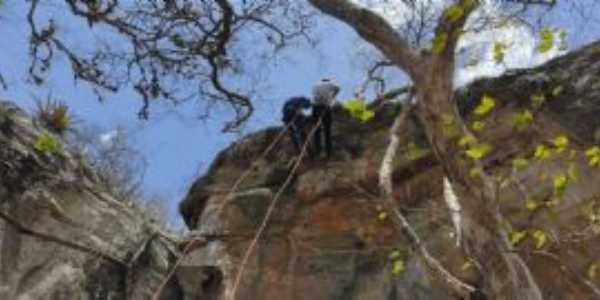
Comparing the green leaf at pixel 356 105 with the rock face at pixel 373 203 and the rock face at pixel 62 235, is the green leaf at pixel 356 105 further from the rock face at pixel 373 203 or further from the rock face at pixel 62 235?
the rock face at pixel 62 235

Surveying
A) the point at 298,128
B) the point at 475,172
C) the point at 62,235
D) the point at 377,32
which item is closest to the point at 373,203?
the point at 298,128

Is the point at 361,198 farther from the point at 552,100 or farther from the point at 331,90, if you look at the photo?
the point at 552,100

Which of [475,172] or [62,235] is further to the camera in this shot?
[62,235]

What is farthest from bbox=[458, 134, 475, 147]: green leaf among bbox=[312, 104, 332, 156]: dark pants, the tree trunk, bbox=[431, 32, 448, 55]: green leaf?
bbox=[312, 104, 332, 156]: dark pants

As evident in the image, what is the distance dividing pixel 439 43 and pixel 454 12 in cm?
25

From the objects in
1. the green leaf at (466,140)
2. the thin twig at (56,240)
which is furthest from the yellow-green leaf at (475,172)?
the thin twig at (56,240)

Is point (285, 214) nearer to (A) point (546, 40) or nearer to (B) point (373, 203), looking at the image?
(B) point (373, 203)

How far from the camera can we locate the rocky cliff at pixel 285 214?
11.0m

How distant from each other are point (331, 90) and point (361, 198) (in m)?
1.35

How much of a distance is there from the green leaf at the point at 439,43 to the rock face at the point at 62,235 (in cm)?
710

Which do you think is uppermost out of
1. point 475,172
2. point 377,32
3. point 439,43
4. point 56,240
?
point 56,240

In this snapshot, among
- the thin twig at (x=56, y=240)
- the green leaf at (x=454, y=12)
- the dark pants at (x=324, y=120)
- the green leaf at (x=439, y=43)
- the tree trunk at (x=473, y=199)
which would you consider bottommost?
the tree trunk at (x=473, y=199)

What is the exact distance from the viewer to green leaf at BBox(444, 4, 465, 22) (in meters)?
5.77

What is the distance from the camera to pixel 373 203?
465 inches
